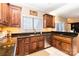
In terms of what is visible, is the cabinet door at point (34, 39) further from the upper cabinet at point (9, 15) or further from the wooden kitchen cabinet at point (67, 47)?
the wooden kitchen cabinet at point (67, 47)

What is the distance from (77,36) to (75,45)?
7.0 inches

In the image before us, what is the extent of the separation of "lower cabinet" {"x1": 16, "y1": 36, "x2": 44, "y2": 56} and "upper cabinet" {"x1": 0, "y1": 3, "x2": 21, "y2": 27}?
0.32 m

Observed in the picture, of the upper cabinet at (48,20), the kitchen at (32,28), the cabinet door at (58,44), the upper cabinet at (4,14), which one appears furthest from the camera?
the upper cabinet at (48,20)

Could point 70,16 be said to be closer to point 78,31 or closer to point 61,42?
point 78,31

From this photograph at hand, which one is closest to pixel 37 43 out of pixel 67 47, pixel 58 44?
pixel 58 44

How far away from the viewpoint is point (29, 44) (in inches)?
76.4

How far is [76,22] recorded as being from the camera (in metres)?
1.57

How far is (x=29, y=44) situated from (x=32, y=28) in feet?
2.16

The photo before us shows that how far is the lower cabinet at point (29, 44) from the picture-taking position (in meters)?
1.74

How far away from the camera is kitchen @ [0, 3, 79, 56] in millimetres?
1671

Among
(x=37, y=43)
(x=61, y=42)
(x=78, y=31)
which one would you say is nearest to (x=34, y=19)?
(x=37, y=43)

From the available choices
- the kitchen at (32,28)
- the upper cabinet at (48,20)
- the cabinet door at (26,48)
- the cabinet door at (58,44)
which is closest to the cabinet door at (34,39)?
the kitchen at (32,28)

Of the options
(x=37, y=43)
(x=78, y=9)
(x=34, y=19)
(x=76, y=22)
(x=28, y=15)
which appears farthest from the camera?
(x=34, y=19)

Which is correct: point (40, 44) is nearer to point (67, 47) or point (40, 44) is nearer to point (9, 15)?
point (67, 47)
